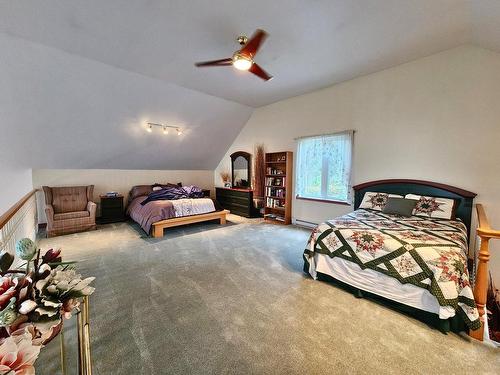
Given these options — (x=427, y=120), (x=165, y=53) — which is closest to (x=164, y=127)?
(x=165, y=53)

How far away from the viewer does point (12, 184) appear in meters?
4.15

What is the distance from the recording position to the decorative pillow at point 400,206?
3135mm

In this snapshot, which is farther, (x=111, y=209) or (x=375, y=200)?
(x=111, y=209)

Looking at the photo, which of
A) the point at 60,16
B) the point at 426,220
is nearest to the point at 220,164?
the point at 60,16

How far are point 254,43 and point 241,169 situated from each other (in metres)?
4.36

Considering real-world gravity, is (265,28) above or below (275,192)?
above

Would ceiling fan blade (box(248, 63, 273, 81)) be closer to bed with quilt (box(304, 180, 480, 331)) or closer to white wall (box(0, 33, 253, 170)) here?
white wall (box(0, 33, 253, 170))

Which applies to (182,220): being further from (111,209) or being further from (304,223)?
(304,223)

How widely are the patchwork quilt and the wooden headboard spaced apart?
340mm

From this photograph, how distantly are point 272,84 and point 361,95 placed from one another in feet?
5.51


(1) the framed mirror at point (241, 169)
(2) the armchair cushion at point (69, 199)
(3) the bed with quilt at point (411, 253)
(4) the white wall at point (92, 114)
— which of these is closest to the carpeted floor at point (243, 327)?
(3) the bed with quilt at point (411, 253)

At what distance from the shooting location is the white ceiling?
7.20 feet

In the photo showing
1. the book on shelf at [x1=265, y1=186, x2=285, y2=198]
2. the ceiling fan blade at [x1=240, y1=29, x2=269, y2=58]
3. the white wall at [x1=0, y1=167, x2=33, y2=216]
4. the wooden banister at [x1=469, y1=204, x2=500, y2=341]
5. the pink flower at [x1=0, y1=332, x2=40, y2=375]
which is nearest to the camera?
the pink flower at [x1=0, y1=332, x2=40, y2=375]

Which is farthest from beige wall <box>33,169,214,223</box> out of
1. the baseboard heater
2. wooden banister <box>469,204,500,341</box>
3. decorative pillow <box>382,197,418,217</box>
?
wooden banister <box>469,204,500,341</box>
